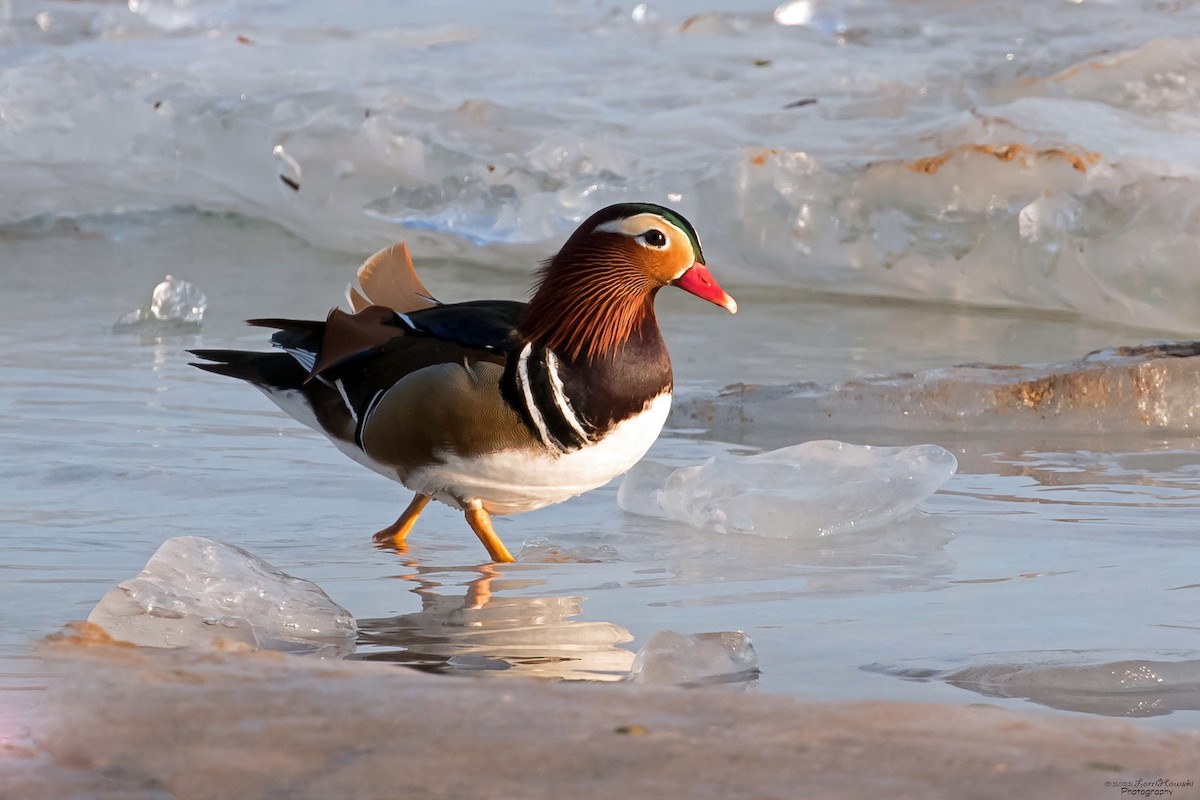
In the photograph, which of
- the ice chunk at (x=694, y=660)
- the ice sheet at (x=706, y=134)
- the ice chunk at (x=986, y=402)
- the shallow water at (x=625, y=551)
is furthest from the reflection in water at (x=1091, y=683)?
the ice sheet at (x=706, y=134)

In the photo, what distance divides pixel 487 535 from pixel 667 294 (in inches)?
179

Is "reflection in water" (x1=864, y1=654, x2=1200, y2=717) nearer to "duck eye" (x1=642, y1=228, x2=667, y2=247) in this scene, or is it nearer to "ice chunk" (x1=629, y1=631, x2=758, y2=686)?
"ice chunk" (x1=629, y1=631, x2=758, y2=686)

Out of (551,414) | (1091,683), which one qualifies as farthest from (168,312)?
(1091,683)

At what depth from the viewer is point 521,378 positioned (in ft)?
12.7

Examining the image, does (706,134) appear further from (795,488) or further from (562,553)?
(562,553)

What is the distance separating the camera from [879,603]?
3.51 meters

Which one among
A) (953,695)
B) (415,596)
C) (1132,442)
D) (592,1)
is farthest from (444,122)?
(953,695)

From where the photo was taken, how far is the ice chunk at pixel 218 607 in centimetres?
314

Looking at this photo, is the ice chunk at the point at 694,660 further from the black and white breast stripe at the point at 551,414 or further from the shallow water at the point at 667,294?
the black and white breast stripe at the point at 551,414

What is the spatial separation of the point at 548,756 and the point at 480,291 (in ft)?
20.5

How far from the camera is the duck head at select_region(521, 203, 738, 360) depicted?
155 inches

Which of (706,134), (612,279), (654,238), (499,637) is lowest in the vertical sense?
(499,637)

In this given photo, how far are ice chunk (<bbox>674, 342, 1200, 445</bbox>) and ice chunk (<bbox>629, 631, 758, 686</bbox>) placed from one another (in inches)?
97.1

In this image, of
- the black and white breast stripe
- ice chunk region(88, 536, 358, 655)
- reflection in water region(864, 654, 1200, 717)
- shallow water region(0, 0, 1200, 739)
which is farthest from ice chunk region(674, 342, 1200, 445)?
reflection in water region(864, 654, 1200, 717)
